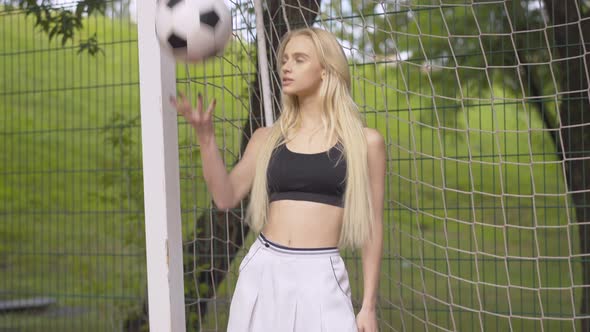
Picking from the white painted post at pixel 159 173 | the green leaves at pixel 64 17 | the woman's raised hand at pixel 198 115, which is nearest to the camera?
the woman's raised hand at pixel 198 115

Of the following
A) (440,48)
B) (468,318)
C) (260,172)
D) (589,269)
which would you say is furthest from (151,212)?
(440,48)

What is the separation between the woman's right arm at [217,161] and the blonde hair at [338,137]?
0.07 meters

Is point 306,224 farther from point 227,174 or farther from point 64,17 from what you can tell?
point 64,17

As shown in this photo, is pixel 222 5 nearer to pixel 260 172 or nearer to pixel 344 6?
pixel 260 172

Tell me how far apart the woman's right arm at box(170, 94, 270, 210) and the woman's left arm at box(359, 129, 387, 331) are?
379mm

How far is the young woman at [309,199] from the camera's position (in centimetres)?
249

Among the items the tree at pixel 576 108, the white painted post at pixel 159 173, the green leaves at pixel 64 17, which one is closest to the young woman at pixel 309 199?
the white painted post at pixel 159 173

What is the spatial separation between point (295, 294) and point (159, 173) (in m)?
0.71

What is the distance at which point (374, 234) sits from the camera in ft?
8.53

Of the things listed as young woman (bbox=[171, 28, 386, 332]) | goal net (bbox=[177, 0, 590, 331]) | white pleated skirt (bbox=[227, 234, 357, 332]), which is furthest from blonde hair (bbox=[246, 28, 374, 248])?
goal net (bbox=[177, 0, 590, 331])

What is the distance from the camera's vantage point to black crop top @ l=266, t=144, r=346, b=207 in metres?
2.55

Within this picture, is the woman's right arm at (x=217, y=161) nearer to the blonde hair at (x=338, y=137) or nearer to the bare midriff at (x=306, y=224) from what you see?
the blonde hair at (x=338, y=137)

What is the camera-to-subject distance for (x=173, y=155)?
2.93 m

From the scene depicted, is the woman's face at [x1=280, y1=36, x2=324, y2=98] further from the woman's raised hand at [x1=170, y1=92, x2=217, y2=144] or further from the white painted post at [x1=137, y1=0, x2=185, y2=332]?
the white painted post at [x1=137, y1=0, x2=185, y2=332]
